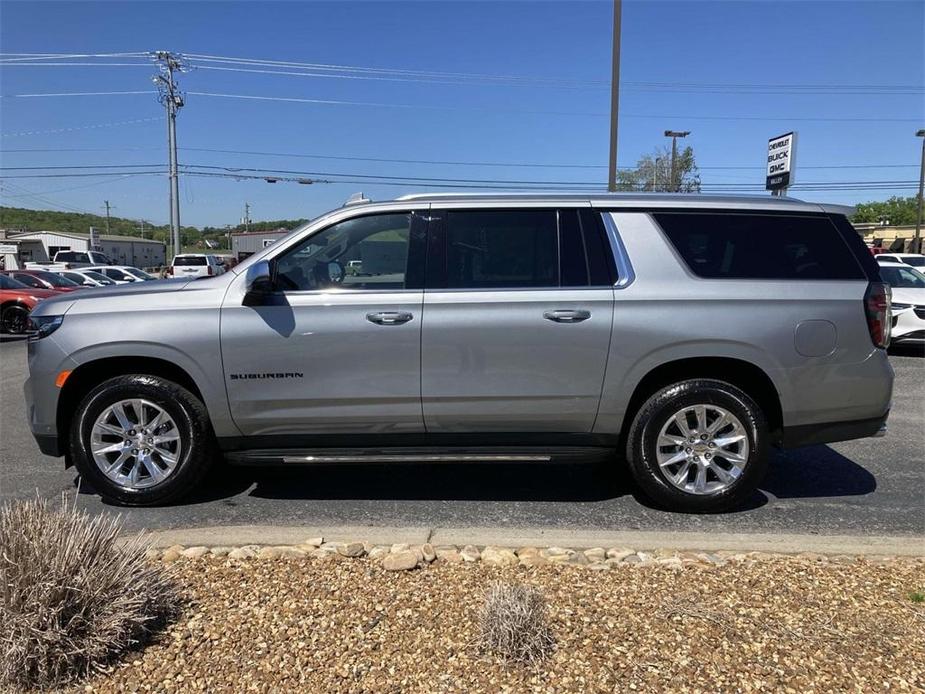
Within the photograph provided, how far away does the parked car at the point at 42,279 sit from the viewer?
1631 centimetres

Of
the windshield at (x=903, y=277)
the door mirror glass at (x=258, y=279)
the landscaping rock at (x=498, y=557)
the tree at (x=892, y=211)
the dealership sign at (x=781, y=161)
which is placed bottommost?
the landscaping rock at (x=498, y=557)

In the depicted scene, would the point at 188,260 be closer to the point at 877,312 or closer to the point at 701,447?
the point at 701,447

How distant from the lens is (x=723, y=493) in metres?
4.14

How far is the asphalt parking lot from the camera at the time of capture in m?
4.08

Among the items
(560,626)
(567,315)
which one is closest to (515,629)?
(560,626)

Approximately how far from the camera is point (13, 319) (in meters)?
14.0

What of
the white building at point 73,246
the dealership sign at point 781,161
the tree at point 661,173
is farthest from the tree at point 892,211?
the white building at point 73,246

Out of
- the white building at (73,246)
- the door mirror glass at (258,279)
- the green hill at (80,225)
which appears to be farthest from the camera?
the green hill at (80,225)

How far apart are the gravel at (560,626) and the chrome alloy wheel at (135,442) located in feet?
3.52

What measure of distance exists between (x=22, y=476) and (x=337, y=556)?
3.10m

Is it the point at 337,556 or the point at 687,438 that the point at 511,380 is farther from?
the point at 337,556

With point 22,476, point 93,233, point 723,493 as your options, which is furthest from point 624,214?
point 93,233

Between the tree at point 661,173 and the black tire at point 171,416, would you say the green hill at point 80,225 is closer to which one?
the tree at point 661,173

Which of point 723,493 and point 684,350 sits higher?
point 684,350
